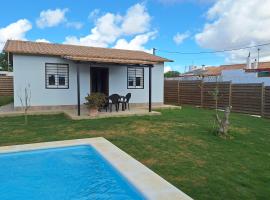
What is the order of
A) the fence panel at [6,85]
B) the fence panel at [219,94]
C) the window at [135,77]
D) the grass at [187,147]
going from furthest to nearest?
the fence panel at [6,85] < the window at [135,77] < the fence panel at [219,94] < the grass at [187,147]

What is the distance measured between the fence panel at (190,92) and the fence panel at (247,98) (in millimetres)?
3031

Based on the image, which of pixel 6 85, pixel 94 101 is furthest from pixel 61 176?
pixel 6 85

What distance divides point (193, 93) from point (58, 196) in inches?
648

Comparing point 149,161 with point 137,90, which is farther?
Answer: point 137,90

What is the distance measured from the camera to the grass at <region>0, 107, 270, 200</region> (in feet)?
16.1

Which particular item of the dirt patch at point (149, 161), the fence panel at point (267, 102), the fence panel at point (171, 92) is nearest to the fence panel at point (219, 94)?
the fence panel at point (267, 102)

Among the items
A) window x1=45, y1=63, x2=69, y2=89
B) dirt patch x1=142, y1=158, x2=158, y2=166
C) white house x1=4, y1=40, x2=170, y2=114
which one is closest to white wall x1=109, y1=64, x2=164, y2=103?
white house x1=4, y1=40, x2=170, y2=114

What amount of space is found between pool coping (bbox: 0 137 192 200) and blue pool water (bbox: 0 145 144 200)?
123 millimetres

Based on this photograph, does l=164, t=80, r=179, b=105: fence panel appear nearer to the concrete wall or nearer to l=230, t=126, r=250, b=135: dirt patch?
the concrete wall

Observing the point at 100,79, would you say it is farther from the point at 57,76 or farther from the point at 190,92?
the point at 190,92

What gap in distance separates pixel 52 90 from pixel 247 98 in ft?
38.0

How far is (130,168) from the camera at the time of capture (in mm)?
5477

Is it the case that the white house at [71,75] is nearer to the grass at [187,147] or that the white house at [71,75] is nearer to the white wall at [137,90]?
the white wall at [137,90]

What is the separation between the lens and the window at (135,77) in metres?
17.8
